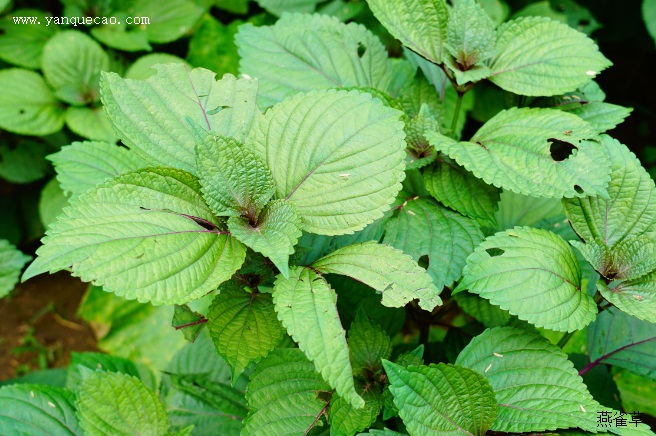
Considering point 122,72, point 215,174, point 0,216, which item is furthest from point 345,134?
point 0,216

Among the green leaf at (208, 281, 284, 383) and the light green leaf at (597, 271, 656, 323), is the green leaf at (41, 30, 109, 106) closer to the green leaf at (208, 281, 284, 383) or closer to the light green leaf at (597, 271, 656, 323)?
the green leaf at (208, 281, 284, 383)

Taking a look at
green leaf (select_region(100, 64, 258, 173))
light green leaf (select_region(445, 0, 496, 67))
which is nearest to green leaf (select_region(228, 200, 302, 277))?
green leaf (select_region(100, 64, 258, 173))

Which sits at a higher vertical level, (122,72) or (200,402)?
(122,72)

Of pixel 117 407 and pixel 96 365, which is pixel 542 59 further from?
pixel 96 365

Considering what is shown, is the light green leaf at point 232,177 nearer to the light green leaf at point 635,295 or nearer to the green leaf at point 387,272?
the green leaf at point 387,272

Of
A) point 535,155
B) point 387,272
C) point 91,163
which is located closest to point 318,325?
point 387,272

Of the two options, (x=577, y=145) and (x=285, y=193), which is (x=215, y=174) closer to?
(x=285, y=193)

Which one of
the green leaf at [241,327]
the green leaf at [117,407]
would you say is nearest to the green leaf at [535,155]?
the green leaf at [241,327]
